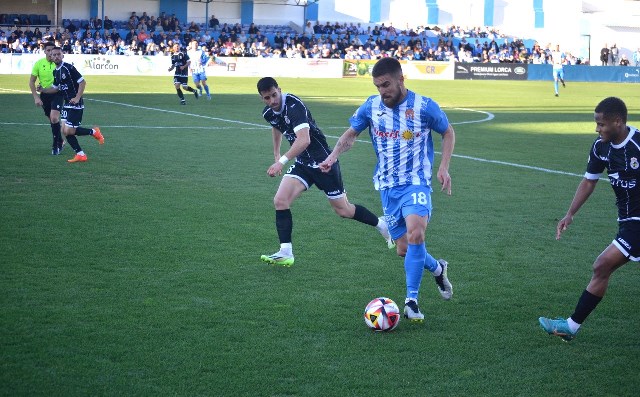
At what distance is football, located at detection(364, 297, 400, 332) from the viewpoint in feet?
20.9

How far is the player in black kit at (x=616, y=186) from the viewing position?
5891 mm

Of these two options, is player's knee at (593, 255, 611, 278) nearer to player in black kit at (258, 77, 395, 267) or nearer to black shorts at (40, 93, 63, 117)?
player in black kit at (258, 77, 395, 267)

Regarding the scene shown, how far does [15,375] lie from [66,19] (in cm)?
5307

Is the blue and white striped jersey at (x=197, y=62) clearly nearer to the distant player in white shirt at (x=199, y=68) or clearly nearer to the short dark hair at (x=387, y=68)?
the distant player in white shirt at (x=199, y=68)

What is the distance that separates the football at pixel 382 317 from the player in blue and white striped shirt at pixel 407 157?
0.25 metres

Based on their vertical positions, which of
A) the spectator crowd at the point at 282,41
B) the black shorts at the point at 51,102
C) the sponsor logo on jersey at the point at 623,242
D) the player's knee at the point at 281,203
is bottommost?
the player's knee at the point at 281,203

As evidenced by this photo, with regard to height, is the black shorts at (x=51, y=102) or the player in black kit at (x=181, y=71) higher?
the player in black kit at (x=181, y=71)

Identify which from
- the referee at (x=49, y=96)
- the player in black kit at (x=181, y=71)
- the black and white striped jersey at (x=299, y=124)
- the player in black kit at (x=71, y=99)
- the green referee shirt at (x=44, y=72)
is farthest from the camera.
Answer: the player in black kit at (x=181, y=71)

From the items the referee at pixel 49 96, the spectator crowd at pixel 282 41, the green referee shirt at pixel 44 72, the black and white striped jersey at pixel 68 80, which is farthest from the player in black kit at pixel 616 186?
the spectator crowd at pixel 282 41

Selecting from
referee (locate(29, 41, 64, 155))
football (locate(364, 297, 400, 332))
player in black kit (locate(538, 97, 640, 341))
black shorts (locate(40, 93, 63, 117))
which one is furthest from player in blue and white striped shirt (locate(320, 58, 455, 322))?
black shorts (locate(40, 93, 63, 117))

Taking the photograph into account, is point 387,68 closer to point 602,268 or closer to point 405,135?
point 405,135

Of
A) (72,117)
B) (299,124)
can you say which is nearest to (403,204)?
(299,124)

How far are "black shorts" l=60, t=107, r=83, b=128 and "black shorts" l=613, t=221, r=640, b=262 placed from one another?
11.7 meters

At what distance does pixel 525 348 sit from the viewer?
6.09 m
